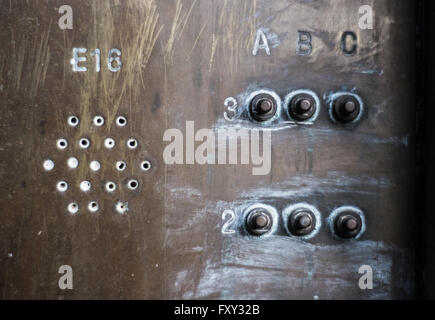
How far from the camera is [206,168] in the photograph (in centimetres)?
96

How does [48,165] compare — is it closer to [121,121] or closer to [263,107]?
[121,121]

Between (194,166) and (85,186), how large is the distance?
1.00 feet

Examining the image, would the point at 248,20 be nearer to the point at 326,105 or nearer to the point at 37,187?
the point at 326,105

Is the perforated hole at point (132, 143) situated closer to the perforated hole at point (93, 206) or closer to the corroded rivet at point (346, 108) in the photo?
the perforated hole at point (93, 206)

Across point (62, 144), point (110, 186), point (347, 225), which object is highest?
point (62, 144)

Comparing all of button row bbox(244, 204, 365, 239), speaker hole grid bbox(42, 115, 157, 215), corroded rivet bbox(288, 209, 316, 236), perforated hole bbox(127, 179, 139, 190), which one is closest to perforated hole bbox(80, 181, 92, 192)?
speaker hole grid bbox(42, 115, 157, 215)

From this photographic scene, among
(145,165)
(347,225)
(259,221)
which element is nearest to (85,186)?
(145,165)

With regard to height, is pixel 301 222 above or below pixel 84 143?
below

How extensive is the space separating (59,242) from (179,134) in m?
0.44

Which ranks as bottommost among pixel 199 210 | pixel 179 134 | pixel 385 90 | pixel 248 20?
pixel 199 210

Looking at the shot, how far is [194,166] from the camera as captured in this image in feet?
3.13

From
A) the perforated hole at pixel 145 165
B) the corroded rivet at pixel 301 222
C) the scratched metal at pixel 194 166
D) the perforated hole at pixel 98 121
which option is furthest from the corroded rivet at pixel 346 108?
the perforated hole at pixel 98 121

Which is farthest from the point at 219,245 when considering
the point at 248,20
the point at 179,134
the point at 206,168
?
the point at 248,20

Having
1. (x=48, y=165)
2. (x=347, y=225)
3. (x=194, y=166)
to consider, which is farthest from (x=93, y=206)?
(x=347, y=225)
